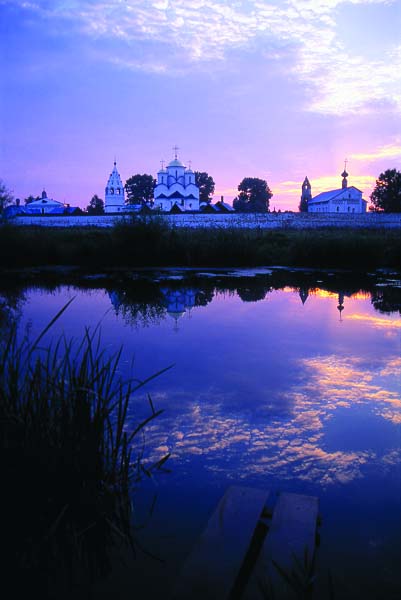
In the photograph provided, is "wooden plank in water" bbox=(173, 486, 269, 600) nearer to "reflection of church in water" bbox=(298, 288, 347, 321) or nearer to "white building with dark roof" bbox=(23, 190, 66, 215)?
"reflection of church in water" bbox=(298, 288, 347, 321)

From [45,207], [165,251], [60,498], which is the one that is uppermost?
[45,207]

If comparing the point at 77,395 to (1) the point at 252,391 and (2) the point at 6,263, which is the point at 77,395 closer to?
(1) the point at 252,391

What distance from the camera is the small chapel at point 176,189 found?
64375 millimetres

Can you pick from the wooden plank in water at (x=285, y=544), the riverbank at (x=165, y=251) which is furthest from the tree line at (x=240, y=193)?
the wooden plank in water at (x=285, y=544)

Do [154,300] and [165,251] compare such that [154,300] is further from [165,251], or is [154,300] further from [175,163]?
[175,163]

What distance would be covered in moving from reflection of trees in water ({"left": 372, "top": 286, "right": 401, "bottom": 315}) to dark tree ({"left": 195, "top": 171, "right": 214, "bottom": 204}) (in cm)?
6892

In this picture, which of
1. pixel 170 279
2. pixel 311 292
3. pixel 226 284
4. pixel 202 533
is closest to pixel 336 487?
pixel 202 533

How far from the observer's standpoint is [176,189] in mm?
65312

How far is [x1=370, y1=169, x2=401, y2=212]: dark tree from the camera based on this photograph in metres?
56.4

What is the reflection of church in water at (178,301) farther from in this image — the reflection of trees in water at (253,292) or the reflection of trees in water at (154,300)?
the reflection of trees in water at (253,292)

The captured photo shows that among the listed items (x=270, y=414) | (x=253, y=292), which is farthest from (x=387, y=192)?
(x=270, y=414)

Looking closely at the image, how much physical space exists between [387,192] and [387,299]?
171 ft

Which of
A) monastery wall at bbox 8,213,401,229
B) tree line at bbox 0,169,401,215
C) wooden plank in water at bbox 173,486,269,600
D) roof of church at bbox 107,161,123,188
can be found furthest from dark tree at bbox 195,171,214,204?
wooden plank in water at bbox 173,486,269,600

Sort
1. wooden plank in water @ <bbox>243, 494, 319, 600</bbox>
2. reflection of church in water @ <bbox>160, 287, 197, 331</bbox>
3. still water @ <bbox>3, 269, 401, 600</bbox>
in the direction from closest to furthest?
wooden plank in water @ <bbox>243, 494, 319, 600</bbox>
still water @ <bbox>3, 269, 401, 600</bbox>
reflection of church in water @ <bbox>160, 287, 197, 331</bbox>
